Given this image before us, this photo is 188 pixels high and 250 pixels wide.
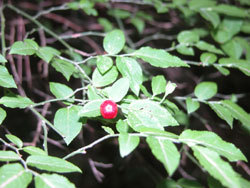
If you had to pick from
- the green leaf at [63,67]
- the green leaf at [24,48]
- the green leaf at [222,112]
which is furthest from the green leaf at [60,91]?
the green leaf at [222,112]

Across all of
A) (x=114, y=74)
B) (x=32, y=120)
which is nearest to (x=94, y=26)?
(x=32, y=120)

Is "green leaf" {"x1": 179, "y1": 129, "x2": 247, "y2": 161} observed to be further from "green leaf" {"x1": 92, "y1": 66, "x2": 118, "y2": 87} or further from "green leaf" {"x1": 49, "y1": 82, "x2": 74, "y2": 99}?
"green leaf" {"x1": 49, "y1": 82, "x2": 74, "y2": 99}

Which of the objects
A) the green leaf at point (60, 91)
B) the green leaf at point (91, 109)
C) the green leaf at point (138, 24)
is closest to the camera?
the green leaf at point (91, 109)

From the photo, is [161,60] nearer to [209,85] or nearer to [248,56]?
[209,85]

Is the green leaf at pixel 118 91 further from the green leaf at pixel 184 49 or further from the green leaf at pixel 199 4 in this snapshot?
the green leaf at pixel 199 4

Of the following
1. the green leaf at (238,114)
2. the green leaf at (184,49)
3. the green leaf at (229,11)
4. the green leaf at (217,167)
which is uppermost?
the green leaf at (229,11)

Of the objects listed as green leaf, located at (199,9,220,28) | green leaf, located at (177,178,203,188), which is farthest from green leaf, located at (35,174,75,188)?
green leaf, located at (199,9,220,28)
